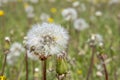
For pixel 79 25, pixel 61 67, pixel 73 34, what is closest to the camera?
pixel 61 67

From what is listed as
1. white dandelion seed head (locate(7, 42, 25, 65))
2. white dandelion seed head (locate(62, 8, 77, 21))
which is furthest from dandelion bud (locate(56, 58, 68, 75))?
white dandelion seed head (locate(62, 8, 77, 21))

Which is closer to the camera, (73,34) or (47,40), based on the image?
(47,40)

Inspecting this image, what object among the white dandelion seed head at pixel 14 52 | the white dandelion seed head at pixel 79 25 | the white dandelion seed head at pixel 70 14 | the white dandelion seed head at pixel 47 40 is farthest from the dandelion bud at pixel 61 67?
the white dandelion seed head at pixel 79 25

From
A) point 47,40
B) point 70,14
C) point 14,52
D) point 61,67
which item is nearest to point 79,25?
point 70,14

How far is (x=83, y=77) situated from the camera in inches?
135

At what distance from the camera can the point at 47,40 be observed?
193cm

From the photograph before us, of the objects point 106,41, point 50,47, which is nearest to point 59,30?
point 50,47

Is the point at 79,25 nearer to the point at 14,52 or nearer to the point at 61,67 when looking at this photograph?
the point at 14,52

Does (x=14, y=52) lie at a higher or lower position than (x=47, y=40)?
higher

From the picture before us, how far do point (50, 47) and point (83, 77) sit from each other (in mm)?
1579

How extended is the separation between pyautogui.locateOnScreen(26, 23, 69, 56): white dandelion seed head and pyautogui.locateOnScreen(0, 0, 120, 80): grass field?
0.13 meters

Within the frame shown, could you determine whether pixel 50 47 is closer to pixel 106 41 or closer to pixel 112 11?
pixel 106 41

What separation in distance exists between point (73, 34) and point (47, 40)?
10.7 feet

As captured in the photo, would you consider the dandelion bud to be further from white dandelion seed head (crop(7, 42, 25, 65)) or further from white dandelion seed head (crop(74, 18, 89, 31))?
white dandelion seed head (crop(74, 18, 89, 31))
